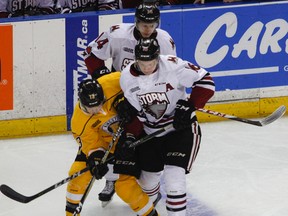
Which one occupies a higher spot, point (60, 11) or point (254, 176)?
point (60, 11)

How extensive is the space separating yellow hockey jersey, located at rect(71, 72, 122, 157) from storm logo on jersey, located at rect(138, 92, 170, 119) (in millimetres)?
156

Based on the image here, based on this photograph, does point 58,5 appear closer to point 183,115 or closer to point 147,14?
point 147,14

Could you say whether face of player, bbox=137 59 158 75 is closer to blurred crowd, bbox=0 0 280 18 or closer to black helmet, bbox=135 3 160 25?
black helmet, bbox=135 3 160 25

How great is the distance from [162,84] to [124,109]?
0.23m

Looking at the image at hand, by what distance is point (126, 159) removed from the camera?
4.47 metres

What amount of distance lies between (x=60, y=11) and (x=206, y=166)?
5.55 feet

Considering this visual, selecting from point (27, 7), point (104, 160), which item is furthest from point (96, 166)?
point (27, 7)

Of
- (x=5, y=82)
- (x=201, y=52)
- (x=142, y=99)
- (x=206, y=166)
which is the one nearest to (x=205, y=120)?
(x=201, y=52)

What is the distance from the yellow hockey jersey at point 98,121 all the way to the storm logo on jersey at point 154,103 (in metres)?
0.16

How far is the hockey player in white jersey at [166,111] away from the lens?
4.35 m

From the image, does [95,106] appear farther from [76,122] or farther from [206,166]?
[206,166]

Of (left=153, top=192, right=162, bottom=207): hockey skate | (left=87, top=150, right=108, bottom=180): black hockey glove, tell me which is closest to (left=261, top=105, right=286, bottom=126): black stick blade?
(left=153, top=192, right=162, bottom=207): hockey skate

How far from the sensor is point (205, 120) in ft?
21.9

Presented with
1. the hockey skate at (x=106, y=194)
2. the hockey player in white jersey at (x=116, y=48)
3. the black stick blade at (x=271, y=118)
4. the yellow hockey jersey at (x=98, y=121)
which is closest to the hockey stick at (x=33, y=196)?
the yellow hockey jersey at (x=98, y=121)
